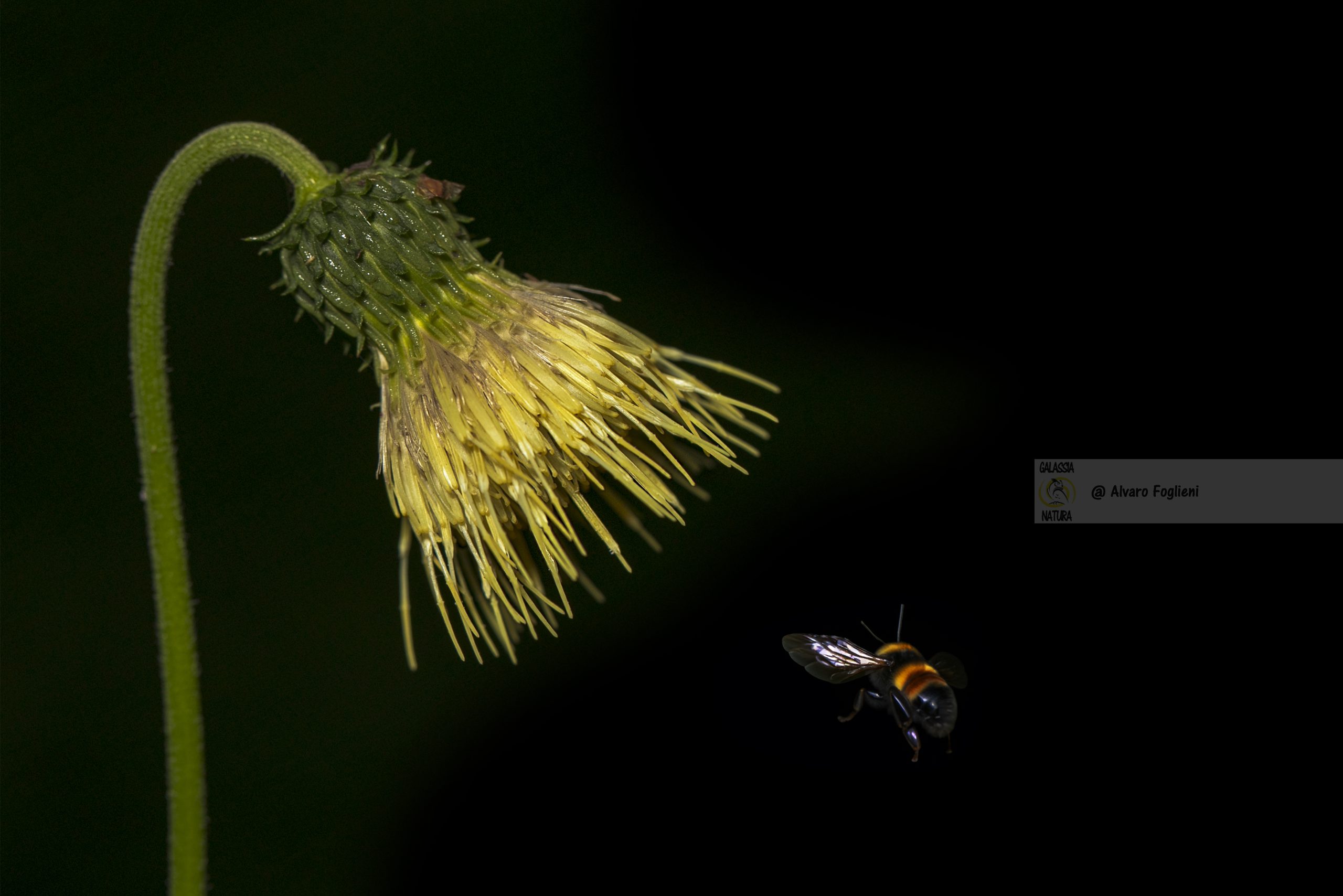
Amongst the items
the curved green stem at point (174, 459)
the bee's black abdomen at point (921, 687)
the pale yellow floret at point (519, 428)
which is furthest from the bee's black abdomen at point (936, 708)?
the curved green stem at point (174, 459)

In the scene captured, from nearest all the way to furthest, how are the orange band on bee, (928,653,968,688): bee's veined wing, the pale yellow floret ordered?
the pale yellow floret < the orange band on bee < (928,653,968,688): bee's veined wing

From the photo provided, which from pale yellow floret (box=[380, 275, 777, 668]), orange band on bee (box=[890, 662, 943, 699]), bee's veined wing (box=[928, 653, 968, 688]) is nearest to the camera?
pale yellow floret (box=[380, 275, 777, 668])

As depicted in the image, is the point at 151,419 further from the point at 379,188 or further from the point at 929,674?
the point at 929,674

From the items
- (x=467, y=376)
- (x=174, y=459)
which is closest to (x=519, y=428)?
(x=467, y=376)

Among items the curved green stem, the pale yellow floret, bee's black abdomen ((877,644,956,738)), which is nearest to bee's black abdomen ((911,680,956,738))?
bee's black abdomen ((877,644,956,738))

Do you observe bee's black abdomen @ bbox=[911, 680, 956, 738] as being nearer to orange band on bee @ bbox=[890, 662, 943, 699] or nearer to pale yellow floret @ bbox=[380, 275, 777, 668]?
orange band on bee @ bbox=[890, 662, 943, 699]

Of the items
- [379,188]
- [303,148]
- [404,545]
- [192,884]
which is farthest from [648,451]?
[192,884]
